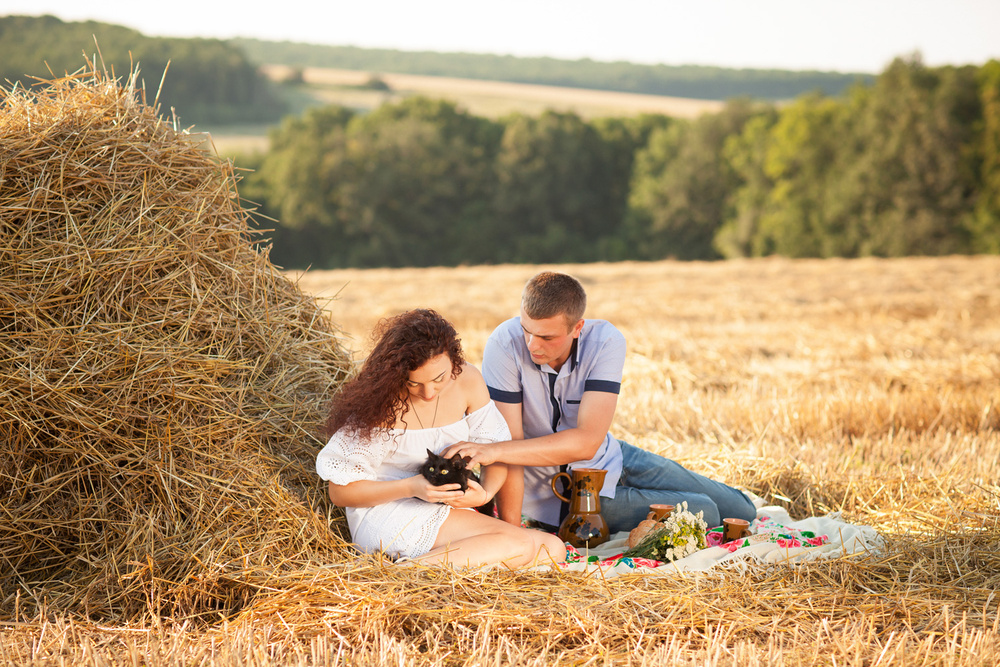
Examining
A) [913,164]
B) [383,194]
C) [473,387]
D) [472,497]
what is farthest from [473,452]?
[383,194]

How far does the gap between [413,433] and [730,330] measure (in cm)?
885

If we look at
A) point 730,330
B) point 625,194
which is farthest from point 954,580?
point 625,194

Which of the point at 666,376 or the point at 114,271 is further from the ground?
the point at 114,271

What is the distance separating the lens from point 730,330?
1154cm

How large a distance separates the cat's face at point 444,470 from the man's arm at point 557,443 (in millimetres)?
180

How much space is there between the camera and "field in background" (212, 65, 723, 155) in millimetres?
58312

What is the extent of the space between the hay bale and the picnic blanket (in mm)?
1399

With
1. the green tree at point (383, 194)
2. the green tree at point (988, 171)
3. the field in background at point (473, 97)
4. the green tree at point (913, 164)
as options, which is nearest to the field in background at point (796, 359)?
the green tree at point (988, 171)

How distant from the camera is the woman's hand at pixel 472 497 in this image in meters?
3.55

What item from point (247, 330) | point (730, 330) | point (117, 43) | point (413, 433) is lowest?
point (730, 330)

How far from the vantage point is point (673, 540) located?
12.8 ft

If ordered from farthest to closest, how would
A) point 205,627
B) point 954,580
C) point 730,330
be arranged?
point 730,330 < point 954,580 < point 205,627

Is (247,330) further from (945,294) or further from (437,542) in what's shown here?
(945,294)

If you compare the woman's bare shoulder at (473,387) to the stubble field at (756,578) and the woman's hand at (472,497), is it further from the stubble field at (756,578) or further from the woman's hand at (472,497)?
the stubble field at (756,578)
